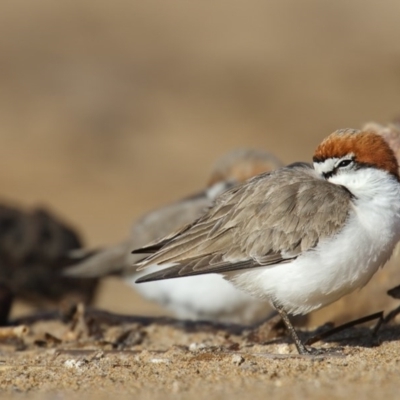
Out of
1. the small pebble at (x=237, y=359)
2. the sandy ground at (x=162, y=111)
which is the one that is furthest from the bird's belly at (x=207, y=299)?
the small pebble at (x=237, y=359)

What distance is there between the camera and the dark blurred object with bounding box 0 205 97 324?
426 inches

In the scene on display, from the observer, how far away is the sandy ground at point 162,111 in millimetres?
6516

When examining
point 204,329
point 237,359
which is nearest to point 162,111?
point 204,329

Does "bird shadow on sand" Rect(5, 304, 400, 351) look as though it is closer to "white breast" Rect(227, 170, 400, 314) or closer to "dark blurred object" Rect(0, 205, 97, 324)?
"white breast" Rect(227, 170, 400, 314)

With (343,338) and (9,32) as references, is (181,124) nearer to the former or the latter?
(9,32)

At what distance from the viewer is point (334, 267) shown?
5832mm

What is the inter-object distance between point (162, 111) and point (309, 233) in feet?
54.6

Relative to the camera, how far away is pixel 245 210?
20.7ft

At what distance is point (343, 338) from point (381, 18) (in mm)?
23437

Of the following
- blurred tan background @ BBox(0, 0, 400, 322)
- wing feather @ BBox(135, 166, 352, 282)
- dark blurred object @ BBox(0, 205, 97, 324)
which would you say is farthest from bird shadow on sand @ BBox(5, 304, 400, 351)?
blurred tan background @ BBox(0, 0, 400, 322)

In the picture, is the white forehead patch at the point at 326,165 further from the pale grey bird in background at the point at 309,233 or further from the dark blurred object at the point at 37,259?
the dark blurred object at the point at 37,259

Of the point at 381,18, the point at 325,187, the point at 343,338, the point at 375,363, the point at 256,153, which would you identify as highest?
the point at 381,18

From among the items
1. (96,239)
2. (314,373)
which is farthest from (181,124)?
(314,373)

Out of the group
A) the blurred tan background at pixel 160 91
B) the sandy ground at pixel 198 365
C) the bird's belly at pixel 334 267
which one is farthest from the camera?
the blurred tan background at pixel 160 91
